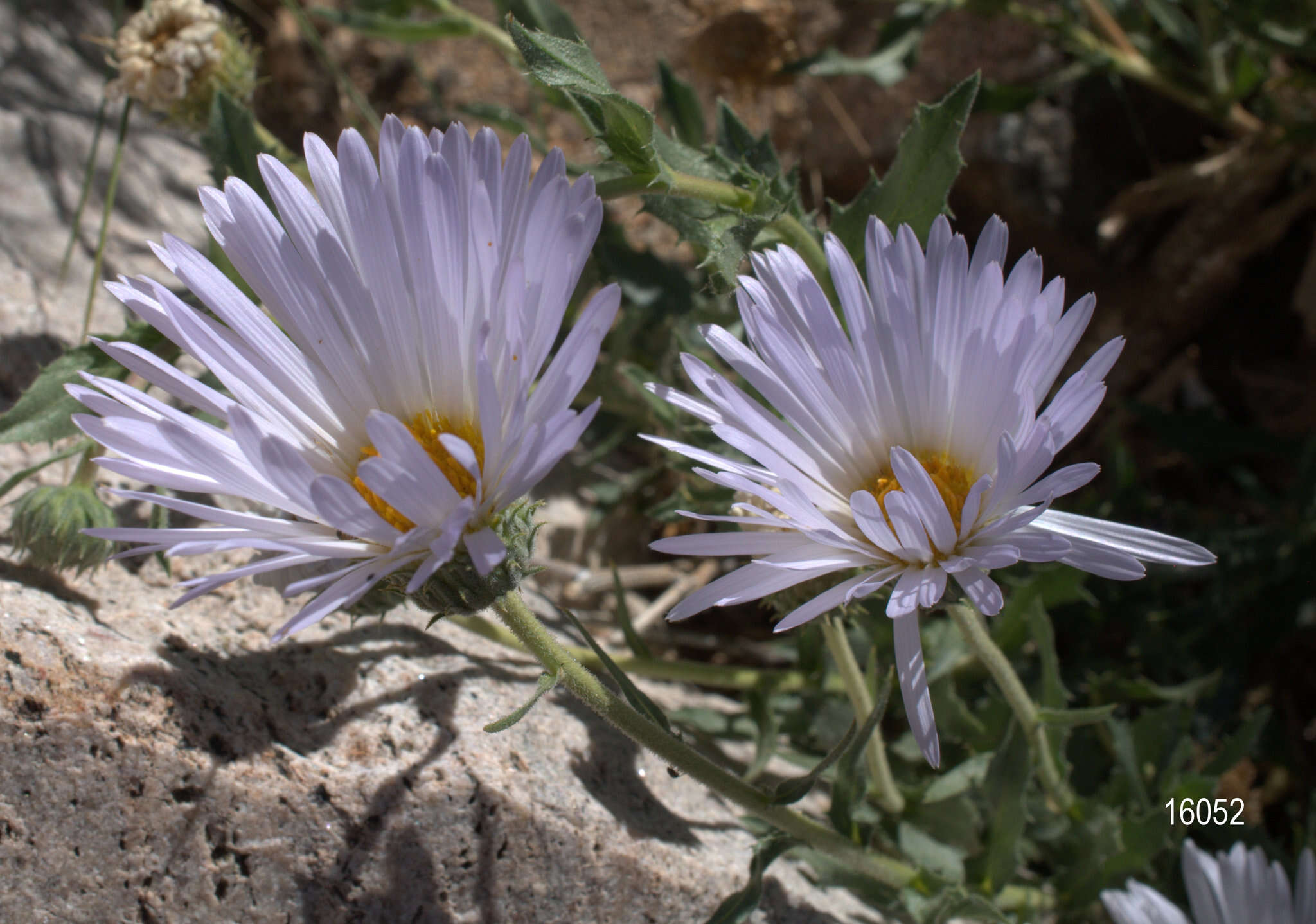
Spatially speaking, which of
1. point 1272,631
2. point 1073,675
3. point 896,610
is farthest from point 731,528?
point 1272,631

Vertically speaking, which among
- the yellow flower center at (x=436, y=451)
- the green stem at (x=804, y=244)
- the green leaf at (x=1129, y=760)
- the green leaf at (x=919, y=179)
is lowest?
the green leaf at (x=1129, y=760)

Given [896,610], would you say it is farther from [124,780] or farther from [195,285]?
[124,780]

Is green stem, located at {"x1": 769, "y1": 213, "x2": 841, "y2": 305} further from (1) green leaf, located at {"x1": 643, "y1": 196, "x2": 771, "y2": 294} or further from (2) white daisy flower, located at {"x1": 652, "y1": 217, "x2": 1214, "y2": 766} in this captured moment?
(2) white daisy flower, located at {"x1": 652, "y1": 217, "x2": 1214, "y2": 766}

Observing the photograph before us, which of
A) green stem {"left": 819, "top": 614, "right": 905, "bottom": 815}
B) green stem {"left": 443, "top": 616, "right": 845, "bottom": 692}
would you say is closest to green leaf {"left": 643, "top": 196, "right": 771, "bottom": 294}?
green stem {"left": 819, "top": 614, "right": 905, "bottom": 815}

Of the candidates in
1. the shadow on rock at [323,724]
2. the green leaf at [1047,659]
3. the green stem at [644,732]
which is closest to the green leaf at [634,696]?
the green stem at [644,732]

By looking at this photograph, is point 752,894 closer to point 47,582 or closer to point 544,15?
point 47,582

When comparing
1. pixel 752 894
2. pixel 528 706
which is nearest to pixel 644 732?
pixel 528 706

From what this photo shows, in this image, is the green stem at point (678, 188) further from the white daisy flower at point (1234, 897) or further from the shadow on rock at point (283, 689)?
the white daisy flower at point (1234, 897)
